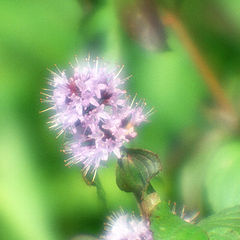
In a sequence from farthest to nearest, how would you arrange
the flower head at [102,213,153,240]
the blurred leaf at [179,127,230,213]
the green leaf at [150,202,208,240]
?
the blurred leaf at [179,127,230,213] < the flower head at [102,213,153,240] < the green leaf at [150,202,208,240]

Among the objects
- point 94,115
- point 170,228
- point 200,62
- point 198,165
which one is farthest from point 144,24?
point 170,228

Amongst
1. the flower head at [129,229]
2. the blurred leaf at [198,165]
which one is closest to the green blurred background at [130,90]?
the blurred leaf at [198,165]

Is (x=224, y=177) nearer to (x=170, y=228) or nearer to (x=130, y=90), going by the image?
(x=130, y=90)

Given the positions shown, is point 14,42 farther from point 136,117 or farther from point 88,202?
point 136,117

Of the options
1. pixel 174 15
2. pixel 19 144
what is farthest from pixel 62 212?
pixel 174 15

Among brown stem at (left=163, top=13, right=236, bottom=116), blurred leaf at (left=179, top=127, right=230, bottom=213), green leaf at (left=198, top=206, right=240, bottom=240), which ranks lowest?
green leaf at (left=198, top=206, right=240, bottom=240)

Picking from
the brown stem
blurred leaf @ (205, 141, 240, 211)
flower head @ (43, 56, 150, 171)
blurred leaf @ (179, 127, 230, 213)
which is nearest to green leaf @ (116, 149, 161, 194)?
flower head @ (43, 56, 150, 171)

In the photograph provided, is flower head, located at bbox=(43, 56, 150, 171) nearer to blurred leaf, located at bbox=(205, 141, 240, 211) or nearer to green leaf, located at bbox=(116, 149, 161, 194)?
green leaf, located at bbox=(116, 149, 161, 194)
